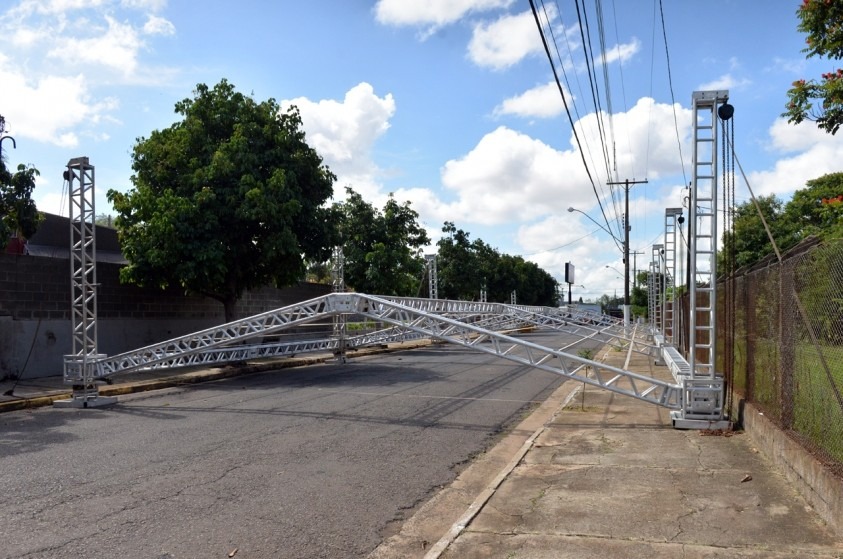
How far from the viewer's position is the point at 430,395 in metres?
15.7

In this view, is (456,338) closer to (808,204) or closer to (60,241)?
(60,241)

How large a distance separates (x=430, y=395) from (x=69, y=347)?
10108 mm

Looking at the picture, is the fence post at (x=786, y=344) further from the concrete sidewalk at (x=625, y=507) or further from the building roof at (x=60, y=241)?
the building roof at (x=60, y=241)

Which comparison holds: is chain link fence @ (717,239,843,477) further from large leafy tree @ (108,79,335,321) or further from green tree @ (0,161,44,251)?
green tree @ (0,161,44,251)

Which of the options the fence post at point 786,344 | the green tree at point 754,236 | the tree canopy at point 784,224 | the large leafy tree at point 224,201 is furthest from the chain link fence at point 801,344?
the green tree at point 754,236

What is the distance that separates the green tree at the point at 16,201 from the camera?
656 inches

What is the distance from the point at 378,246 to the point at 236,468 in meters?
25.6

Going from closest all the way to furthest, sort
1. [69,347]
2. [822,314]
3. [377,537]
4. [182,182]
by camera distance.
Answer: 1. [377,537]
2. [822,314]
3. [69,347]
4. [182,182]

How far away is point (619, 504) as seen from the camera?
22.2ft

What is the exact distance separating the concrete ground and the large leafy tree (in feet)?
40.1

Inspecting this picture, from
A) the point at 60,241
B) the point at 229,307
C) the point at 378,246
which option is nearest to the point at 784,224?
the point at 378,246

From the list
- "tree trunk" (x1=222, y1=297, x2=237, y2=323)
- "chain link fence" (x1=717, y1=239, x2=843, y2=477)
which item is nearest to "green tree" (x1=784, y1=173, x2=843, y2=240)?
"tree trunk" (x1=222, y1=297, x2=237, y2=323)

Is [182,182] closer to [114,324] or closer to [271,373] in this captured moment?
[114,324]

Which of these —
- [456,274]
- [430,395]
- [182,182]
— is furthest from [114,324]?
[456,274]
